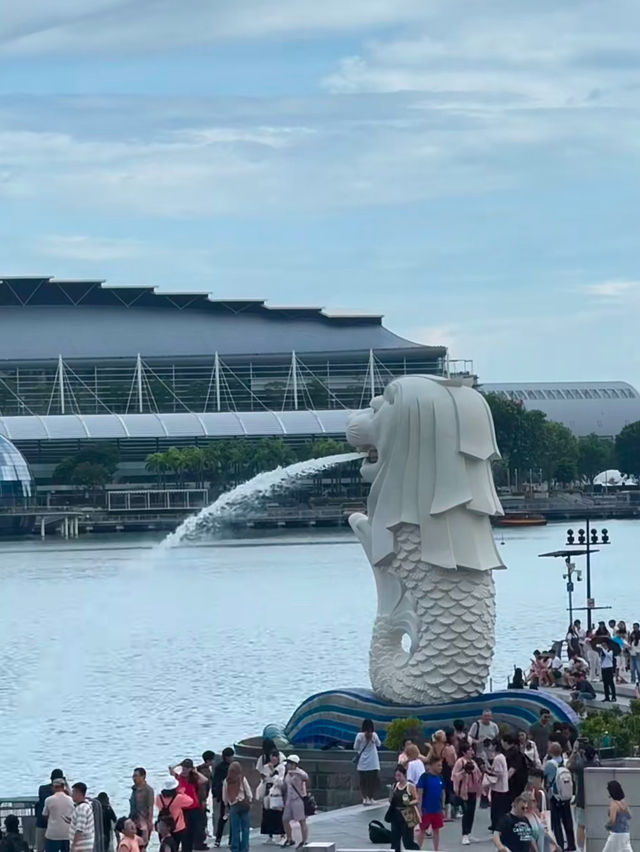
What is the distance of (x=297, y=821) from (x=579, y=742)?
9.06 ft

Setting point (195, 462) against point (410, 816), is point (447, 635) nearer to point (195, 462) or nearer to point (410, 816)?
point (410, 816)

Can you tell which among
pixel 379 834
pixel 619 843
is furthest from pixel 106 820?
pixel 619 843

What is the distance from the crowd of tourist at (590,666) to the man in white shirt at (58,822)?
39.7ft

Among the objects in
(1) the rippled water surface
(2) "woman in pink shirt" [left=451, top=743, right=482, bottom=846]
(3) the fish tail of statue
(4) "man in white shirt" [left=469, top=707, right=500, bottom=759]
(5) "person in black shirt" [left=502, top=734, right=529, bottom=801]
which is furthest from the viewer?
(1) the rippled water surface

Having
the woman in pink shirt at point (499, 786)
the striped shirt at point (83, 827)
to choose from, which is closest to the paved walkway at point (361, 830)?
the woman in pink shirt at point (499, 786)

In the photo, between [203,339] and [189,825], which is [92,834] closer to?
[189,825]

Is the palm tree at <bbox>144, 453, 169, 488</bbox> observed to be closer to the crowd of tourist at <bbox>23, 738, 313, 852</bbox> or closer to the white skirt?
the crowd of tourist at <bbox>23, 738, 313, 852</bbox>

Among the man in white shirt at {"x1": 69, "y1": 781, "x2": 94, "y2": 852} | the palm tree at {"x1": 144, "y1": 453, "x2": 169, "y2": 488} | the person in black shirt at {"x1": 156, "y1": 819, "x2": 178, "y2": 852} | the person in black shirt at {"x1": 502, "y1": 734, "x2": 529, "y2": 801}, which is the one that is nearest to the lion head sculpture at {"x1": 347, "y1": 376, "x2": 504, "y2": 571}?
the person in black shirt at {"x1": 502, "y1": 734, "x2": 529, "y2": 801}

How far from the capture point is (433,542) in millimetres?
27516

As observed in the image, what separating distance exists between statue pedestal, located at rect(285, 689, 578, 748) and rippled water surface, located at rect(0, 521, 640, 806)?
4.12m

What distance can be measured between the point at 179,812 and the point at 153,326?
152412 millimetres

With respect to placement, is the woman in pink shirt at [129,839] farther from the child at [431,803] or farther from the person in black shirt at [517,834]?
the child at [431,803]

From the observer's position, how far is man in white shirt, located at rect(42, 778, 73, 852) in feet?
66.1

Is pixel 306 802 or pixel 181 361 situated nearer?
pixel 306 802
